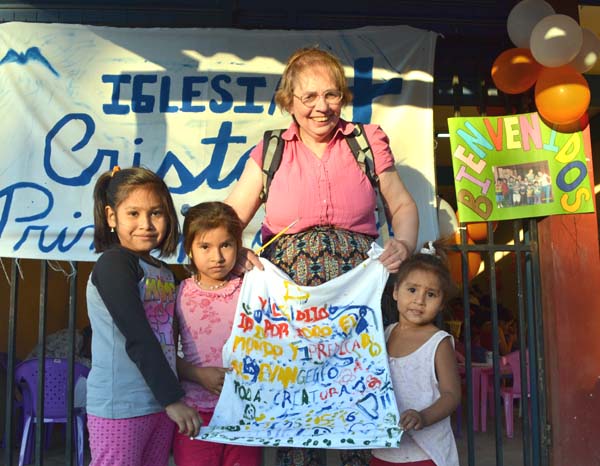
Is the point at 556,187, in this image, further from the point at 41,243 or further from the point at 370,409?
the point at 41,243

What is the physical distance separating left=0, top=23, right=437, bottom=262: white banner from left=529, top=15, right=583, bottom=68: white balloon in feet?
2.16

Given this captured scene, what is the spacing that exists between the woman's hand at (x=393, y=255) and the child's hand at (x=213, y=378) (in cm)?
66

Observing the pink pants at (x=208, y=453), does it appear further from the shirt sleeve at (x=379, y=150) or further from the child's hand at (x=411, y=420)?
the shirt sleeve at (x=379, y=150)

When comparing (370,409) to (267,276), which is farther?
(267,276)

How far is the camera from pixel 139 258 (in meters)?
2.35

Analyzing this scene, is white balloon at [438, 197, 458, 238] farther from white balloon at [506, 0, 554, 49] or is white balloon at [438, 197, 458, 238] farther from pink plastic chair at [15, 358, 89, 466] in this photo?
pink plastic chair at [15, 358, 89, 466]

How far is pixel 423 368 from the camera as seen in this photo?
2441 mm

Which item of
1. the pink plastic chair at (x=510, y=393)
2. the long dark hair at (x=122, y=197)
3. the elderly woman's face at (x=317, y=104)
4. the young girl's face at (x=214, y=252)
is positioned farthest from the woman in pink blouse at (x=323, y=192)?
the pink plastic chair at (x=510, y=393)

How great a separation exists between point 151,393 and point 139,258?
43 cm

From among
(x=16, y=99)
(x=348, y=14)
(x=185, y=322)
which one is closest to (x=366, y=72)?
(x=348, y=14)

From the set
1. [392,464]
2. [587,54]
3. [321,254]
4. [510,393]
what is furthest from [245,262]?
[510,393]

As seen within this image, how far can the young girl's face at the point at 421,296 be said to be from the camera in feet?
8.23

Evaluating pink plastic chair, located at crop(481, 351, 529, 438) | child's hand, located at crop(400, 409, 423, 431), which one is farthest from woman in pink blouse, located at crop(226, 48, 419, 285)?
pink plastic chair, located at crop(481, 351, 529, 438)

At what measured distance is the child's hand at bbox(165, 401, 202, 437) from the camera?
7.06 feet
